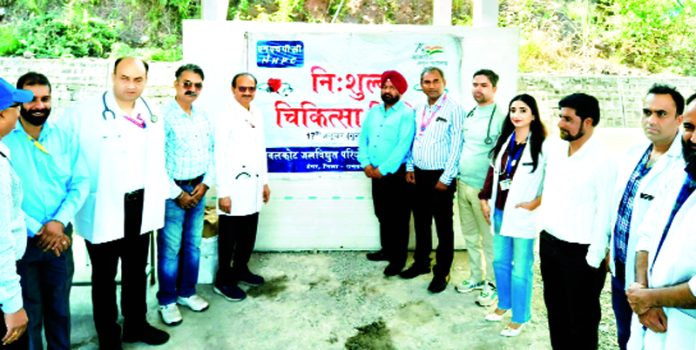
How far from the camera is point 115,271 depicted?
2955 mm

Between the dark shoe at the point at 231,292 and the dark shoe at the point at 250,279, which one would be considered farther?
the dark shoe at the point at 250,279

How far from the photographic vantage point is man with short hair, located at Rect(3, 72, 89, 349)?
2406 mm

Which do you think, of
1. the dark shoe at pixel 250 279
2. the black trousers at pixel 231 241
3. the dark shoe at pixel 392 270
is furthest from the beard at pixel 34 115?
the dark shoe at pixel 392 270

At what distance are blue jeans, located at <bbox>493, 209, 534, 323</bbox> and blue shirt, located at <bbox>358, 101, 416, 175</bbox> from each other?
1110 millimetres

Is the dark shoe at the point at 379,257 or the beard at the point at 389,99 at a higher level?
the beard at the point at 389,99

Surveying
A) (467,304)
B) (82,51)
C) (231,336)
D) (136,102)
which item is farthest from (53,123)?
(82,51)

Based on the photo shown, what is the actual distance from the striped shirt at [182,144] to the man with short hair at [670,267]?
2458 mm

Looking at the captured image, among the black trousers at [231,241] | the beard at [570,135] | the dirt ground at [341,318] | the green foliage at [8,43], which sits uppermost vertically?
the green foliage at [8,43]

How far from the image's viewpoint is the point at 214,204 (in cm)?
461

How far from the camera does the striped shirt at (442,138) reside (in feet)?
12.5

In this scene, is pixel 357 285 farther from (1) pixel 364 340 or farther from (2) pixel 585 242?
(2) pixel 585 242

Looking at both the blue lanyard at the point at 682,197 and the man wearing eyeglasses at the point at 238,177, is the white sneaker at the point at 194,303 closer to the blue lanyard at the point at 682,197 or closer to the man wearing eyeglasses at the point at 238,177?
the man wearing eyeglasses at the point at 238,177

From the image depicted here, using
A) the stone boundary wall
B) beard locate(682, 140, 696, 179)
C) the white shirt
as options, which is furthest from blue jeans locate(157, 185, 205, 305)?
the stone boundary wall

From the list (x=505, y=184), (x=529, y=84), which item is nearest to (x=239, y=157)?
(x=505, y=184)
